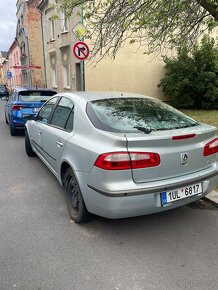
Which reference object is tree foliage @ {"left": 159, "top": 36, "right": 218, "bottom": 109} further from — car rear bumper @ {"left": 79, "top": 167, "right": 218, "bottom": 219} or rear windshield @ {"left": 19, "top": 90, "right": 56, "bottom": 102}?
car rear bumper @ {"left": 79, "top": 167, "right": 218, "bottom": 219}

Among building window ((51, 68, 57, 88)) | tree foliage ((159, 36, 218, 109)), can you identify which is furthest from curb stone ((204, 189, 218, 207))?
building window ((51, 68, 57, 88))

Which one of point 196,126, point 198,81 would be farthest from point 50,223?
point 198,81

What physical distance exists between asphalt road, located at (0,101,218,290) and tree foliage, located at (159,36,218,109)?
33.1ft

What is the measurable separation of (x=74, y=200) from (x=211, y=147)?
1769mm

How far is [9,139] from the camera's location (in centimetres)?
772

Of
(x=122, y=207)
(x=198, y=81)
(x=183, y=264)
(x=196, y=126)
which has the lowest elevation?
(x=183, y=264)

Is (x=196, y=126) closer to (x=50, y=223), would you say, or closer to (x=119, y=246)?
(x=119, y=246)

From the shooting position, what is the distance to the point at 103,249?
2.62 meters

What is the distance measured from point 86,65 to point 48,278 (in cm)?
1241

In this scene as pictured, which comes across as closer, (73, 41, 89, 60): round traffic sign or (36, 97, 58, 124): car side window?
(36, 97, 58, 124): car side window

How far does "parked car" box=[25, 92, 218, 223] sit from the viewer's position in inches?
96.6

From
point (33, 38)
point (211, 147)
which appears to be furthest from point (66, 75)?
point (211, 147)

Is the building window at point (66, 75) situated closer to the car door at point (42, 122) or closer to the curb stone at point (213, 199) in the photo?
the car door at point (42, 122)

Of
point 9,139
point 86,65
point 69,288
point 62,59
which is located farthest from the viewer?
point 62,59
